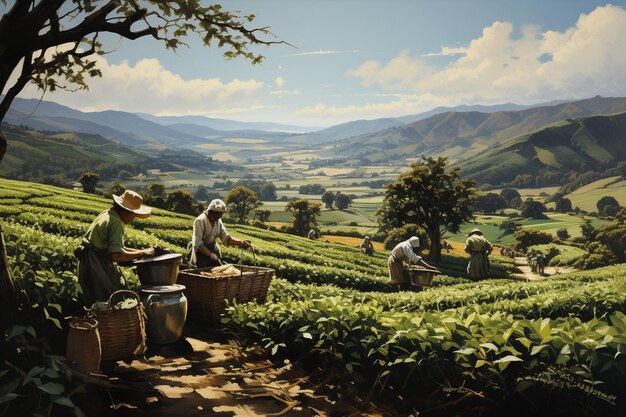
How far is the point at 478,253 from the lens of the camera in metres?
23.7

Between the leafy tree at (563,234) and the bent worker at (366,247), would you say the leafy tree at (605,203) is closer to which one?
the leafy tree at (563,234)

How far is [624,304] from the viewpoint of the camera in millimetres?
10820

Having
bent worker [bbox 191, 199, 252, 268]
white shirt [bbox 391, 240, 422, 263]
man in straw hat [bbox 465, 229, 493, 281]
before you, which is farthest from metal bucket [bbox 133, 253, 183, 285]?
man in straw hat [bbox 465, 229, 493, 281]

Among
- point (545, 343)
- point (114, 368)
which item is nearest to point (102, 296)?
point (114, 368)

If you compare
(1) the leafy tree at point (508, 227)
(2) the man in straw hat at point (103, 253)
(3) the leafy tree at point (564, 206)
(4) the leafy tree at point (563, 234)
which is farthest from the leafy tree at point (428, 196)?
(3) the leafy tree at point (564, 206)

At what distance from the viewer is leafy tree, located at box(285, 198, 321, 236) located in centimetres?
8594

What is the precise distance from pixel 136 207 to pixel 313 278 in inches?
512

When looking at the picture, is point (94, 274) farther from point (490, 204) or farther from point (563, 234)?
point (490, 204)

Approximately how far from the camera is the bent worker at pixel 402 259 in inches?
561

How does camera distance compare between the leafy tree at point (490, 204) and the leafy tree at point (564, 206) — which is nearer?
the leafy tree at point (490, 204)

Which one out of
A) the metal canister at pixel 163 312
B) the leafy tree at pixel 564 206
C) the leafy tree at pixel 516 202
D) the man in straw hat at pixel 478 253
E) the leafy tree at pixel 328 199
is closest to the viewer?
the metal canister at pixel 163 312

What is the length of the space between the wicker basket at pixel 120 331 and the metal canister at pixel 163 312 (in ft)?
1.72

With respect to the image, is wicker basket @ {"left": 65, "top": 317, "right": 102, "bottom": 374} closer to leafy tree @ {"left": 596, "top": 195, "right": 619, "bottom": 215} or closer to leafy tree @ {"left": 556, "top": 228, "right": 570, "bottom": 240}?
leafy tree @ {"left": 556, "top": 228, "right": 570, "bottom": 240}

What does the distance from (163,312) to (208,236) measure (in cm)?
315
